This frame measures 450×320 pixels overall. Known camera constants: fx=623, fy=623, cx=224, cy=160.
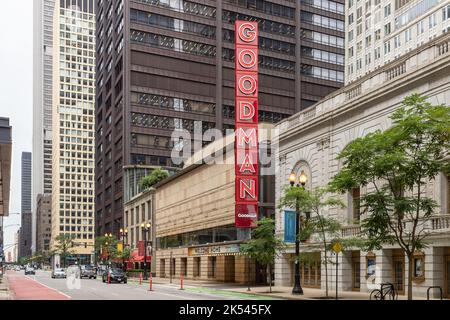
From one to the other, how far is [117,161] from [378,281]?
311ft

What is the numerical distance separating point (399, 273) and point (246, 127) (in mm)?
23174

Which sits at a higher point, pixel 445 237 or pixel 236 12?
pixel 236 12

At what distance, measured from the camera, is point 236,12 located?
410 feet

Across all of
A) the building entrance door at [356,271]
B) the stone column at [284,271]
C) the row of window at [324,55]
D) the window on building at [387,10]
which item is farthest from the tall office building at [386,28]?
the building entrance door at [356,271]

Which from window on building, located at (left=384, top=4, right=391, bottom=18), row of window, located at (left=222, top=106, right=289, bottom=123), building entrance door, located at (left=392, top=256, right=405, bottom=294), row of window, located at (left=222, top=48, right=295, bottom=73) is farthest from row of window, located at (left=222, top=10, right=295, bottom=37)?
building entrance door, located at (left=392, top=256, right=405, bottom=294)

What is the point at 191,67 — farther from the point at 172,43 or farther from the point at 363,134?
the point at 363,134

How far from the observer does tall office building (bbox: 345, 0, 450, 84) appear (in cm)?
8681

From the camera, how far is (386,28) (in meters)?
101

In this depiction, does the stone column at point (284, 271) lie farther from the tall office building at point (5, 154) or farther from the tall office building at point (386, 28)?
the tall office building at point (386, 28)

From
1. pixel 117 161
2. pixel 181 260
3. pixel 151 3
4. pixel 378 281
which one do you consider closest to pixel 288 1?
pixel 151 3

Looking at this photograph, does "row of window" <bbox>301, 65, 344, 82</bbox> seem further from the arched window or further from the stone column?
the stone column

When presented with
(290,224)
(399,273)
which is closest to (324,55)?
(290,224)

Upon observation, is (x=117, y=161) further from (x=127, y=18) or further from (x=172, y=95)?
(x=127, y=18)
